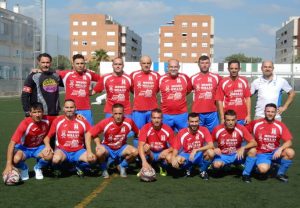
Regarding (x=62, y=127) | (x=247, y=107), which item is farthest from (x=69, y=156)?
(x=247, y=107)

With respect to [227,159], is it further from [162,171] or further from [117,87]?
[117,87]

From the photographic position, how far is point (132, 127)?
623 centimetres

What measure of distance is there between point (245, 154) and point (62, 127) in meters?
2.54

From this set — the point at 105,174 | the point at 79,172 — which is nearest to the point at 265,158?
the point at 105,174

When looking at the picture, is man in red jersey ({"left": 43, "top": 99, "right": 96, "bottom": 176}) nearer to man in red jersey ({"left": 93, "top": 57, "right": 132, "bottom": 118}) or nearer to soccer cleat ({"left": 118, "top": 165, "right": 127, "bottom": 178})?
soccer cleat ({"left": 118, "top": 165, "right": 127, "bottom": 178})

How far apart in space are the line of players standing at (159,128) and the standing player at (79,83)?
0.02 m

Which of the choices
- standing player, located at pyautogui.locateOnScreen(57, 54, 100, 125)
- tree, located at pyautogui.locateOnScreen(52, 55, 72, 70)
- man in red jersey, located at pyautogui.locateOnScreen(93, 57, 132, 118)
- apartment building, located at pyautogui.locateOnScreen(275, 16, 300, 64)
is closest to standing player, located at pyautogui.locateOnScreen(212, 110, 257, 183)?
man in red jersey, located at pyautogui.locateOnScreen(93, 57, 132, 118)

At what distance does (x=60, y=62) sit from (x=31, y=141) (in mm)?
32191

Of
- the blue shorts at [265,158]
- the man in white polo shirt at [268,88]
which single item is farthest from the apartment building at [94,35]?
the blue shorts at [265,158]

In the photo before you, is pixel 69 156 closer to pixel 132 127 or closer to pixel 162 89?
pixel 132 127

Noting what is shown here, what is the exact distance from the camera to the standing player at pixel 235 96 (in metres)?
6.66

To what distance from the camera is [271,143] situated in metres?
6.01

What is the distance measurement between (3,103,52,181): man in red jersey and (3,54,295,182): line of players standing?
1 centimetres

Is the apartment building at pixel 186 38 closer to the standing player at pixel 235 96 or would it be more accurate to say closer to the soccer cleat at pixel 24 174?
the standing player at pixel 235 96
